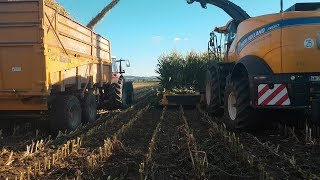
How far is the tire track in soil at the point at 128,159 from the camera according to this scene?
17.0 ft

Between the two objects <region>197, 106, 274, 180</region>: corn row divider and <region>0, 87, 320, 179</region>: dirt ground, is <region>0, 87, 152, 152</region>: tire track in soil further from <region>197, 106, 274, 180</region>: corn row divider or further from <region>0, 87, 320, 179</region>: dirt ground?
<region>197, 106, 274, 180</region>: corn row divider

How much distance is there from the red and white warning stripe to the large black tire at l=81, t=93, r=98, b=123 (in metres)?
5.18

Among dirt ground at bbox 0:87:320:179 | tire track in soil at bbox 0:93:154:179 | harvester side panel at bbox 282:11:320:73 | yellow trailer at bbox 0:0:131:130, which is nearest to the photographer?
dirt ground at bbox 0:87:320:179

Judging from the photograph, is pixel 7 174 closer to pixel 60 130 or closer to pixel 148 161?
pixel 148 161

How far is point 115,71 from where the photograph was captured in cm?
1617

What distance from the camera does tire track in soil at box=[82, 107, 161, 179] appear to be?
520 centimetres

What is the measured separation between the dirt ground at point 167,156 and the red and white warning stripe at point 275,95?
62 centimetres

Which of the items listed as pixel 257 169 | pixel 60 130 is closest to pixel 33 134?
pixel 60 130

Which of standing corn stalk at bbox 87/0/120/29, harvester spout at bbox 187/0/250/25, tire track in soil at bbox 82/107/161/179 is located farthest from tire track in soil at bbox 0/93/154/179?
standing corn stalk at bbox 87/0/120/29

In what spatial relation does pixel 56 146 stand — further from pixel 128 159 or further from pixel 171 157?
pixel 171 157

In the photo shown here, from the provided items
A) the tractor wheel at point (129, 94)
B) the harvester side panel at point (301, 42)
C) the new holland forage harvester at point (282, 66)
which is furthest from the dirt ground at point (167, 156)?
the tractor wheel at point (129, 94)

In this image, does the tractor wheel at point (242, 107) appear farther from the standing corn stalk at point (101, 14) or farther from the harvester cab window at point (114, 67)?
the harvester cab window at point (114, 67)

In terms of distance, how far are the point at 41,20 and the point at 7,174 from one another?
145 inches

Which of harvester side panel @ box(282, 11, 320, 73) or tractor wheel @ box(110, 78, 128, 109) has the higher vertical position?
harvester side panel @ box(282, 11, 320, 73)
